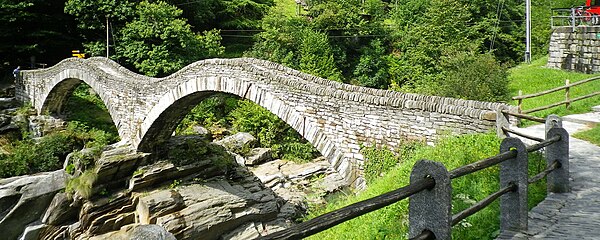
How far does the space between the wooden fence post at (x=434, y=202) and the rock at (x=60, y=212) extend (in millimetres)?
14233

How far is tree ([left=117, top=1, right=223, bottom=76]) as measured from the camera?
2509cm

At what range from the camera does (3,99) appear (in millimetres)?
23469

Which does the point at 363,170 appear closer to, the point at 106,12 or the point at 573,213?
the point at 573,213

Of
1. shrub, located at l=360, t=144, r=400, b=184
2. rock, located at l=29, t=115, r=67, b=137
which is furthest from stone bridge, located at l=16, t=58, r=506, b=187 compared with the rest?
rock, located at l=29, t=115, r=67, b=137

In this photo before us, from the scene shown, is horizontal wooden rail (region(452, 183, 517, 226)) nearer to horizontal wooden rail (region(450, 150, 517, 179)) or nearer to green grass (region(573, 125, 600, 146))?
horizontal wooden rail (region(450, 150, 517, 179))

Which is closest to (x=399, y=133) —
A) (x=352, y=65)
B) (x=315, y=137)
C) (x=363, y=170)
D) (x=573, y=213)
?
(x=363, y=170)

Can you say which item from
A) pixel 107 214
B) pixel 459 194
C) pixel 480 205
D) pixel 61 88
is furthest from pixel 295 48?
pixel 480 205

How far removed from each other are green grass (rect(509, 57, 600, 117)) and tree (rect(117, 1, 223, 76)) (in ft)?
59.0

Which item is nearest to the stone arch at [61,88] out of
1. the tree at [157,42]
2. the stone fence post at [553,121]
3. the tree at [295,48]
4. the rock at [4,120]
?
the rock at [4,120]

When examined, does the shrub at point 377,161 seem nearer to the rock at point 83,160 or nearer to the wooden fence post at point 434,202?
the wooden fence post at point 434,202

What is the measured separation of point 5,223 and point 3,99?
12.6 meters

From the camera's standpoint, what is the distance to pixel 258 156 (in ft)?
74.9

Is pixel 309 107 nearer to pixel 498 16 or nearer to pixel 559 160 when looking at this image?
pixel 559 160

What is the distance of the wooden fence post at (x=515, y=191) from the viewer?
4.18 metres
